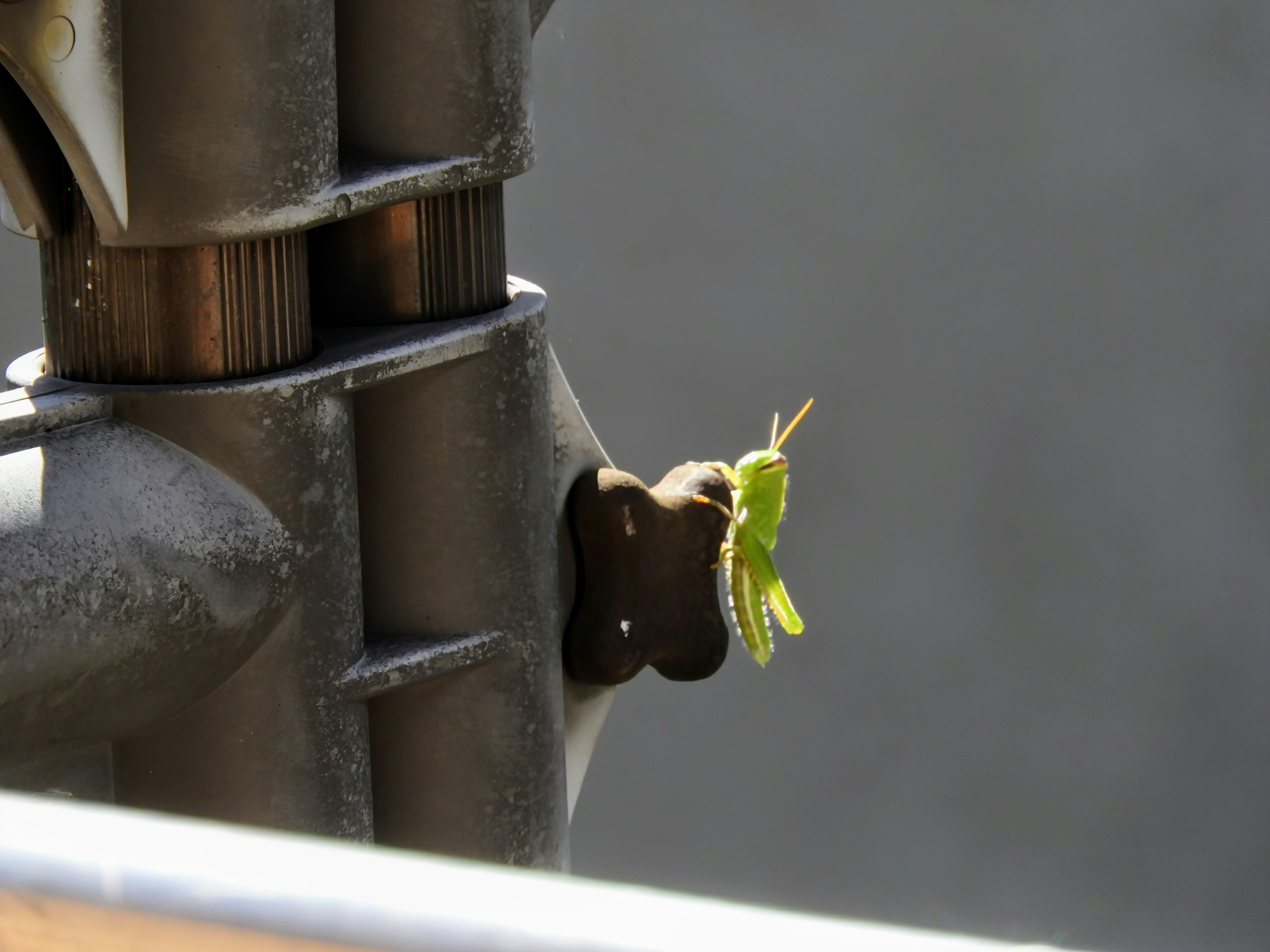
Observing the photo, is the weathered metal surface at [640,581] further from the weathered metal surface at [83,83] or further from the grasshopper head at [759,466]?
the weathered metal surface at [83,83]

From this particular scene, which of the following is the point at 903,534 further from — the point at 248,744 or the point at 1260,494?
the point at 248,744

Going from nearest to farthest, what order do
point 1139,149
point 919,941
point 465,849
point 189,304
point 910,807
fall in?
point 919,941 < point 189,304 < point 465,849 < point 1139,149 < point 910,807

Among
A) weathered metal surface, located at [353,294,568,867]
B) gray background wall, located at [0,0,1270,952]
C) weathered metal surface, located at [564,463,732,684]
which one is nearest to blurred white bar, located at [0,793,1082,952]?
weathered metal surface, located at [353,294,568,867]

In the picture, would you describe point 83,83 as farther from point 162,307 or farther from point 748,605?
point 748,605

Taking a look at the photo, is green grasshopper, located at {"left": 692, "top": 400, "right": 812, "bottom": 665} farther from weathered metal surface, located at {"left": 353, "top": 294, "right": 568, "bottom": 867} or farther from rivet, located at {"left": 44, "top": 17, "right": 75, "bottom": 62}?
rivet, located at {"left": 44, "top": 17, "right": 75, "bottom": 62}

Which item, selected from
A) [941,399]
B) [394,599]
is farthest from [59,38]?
[941,399]

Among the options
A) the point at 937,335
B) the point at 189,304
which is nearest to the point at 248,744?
the point at 189,304
